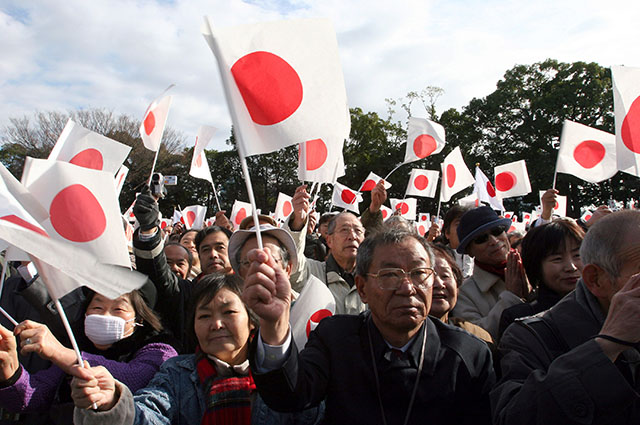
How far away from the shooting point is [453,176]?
7.29 meters

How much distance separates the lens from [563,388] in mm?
1351

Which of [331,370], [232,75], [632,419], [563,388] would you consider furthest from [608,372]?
[232,75]

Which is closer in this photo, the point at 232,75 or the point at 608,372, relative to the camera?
the point at 608,372

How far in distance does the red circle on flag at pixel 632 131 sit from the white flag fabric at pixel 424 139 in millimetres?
3285

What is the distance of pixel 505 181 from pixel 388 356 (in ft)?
21.5

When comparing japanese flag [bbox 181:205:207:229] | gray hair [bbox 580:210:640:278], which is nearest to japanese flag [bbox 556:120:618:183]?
gray hair [bbox 580:210:640:278]


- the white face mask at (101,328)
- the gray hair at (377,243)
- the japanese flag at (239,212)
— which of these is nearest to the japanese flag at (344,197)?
the japanese flag at (239,212)

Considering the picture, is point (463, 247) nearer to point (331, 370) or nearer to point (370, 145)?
point (331, 370)

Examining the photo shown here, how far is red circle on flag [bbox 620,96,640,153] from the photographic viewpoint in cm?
357

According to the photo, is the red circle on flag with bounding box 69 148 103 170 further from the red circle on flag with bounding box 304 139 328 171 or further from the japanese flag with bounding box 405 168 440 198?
the japanese flag with bounding box 405 168 440 198

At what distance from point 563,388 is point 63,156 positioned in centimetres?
337

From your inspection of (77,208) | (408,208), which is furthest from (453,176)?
(77,208)

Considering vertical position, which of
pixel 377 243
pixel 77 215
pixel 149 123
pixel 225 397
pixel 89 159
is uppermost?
pixel 149 123

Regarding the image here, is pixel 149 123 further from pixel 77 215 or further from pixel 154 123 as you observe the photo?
pixel 77 215
